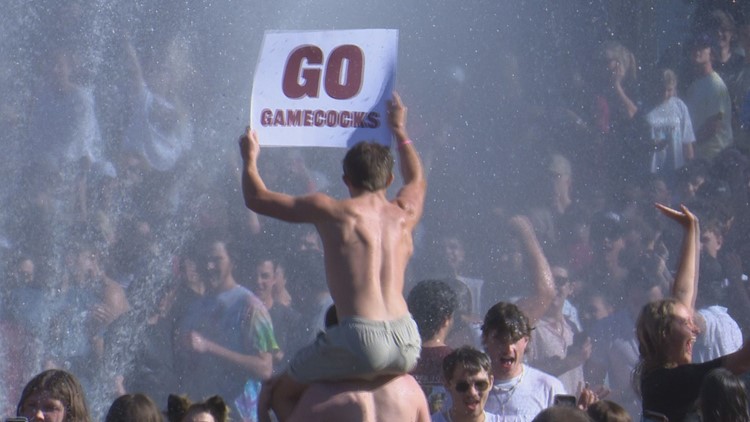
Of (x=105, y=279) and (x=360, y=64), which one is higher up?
(x=360, y=64)

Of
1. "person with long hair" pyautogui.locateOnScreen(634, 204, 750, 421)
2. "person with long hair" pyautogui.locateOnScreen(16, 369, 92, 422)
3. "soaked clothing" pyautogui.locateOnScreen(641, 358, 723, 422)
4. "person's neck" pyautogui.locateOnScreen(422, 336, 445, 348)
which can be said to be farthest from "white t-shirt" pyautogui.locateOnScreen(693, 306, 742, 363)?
"person with long hair" pyautogui.locateOnScreen(16, 369, 92, 422)

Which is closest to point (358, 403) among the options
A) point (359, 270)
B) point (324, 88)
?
point (359, 270)

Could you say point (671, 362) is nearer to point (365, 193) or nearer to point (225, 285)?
point (365, 193)

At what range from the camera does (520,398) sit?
13.0 ft

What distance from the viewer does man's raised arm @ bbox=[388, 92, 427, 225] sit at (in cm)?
365

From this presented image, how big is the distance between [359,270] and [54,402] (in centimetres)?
103

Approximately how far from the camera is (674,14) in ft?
24.5

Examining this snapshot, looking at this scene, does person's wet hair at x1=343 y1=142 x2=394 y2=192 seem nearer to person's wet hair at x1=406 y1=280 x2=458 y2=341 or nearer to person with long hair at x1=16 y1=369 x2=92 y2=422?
person's wet hair at x1=406 y1=280 x2=458 y2=341

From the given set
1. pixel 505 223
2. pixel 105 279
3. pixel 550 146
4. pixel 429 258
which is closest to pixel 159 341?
pixel 105 279

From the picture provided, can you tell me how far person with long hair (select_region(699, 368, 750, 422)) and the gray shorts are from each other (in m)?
0.78

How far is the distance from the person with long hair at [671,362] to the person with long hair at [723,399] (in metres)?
0.17

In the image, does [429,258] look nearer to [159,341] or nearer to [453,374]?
[159,341]

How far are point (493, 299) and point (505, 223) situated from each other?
0.50 metres

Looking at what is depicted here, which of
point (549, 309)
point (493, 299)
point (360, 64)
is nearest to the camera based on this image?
point (360, 64)
